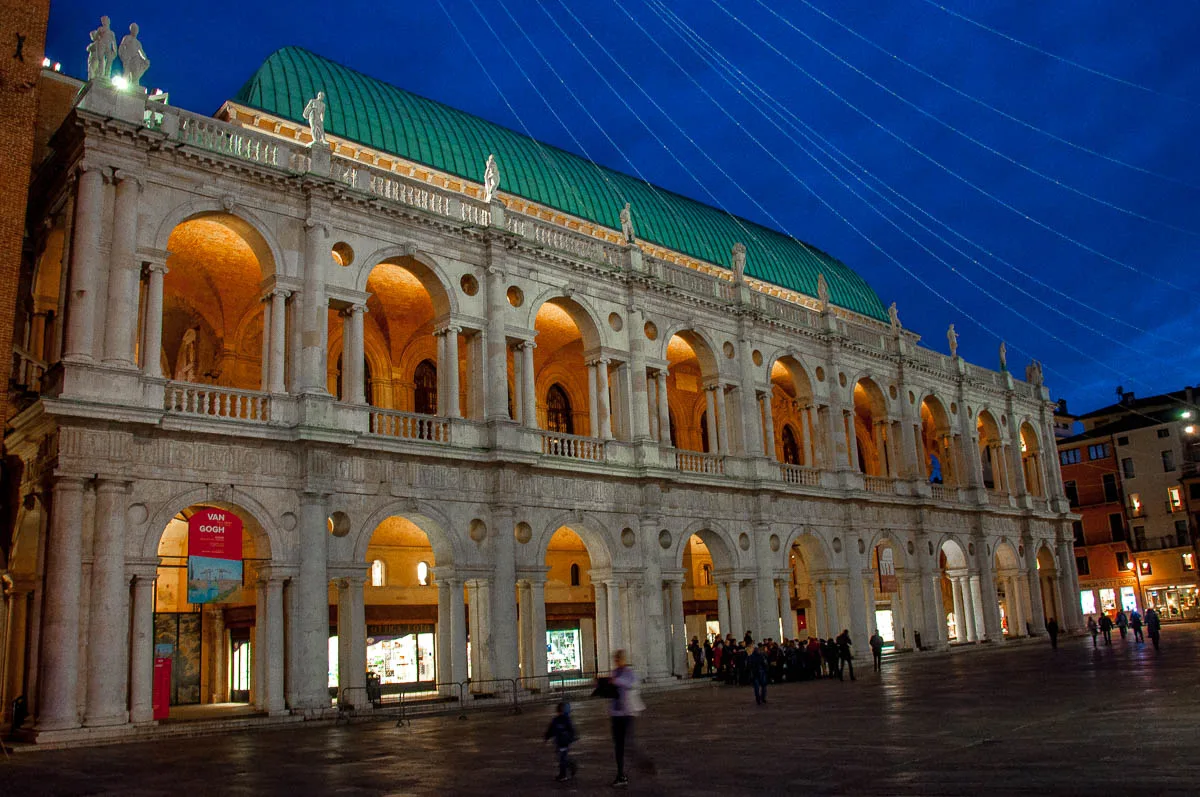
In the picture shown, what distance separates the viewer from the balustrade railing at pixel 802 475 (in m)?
39.5

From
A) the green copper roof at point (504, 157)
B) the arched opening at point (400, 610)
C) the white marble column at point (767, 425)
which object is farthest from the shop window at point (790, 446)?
the arched opening at point (400, 610)

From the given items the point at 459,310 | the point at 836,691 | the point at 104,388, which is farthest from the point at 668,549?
the point at 104,388

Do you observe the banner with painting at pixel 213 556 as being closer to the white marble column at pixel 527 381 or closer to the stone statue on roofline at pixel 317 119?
the white marble column at pixel 527 381

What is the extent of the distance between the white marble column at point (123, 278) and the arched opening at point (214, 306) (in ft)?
9.46

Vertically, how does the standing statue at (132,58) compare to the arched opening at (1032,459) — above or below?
above

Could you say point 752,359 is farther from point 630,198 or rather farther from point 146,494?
point 146,494

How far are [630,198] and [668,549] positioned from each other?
16418 mm

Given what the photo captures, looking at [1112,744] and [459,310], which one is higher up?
[459,310]

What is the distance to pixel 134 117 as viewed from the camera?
23.5m

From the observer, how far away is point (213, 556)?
22.9 meters

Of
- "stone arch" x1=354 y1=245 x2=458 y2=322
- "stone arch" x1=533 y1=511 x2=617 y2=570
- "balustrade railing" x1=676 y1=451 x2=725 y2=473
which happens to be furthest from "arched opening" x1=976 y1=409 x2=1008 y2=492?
"stone arch" x1=354 y1=245 x2=458 y2=322

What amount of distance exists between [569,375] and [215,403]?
17041 mm

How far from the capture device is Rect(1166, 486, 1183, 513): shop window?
2945 inches

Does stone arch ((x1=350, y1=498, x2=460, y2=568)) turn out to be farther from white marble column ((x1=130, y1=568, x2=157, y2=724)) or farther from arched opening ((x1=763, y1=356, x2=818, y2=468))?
arched opening ((x1=763, y1=356, x2=818, y2=468))
